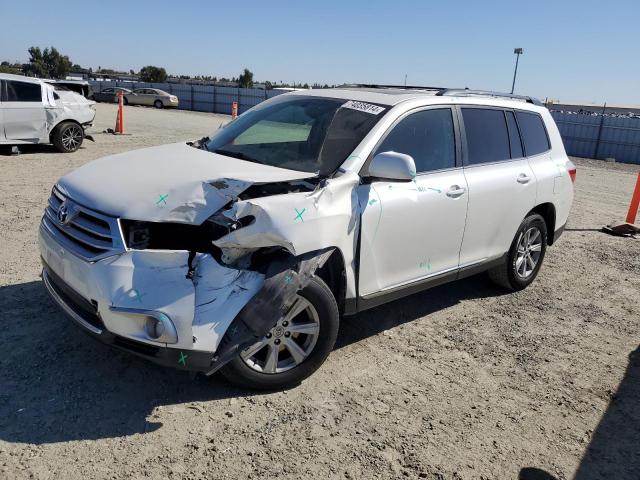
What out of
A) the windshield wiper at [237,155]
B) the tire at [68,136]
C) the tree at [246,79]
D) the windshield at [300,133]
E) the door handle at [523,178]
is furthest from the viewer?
the tree at [246,79]

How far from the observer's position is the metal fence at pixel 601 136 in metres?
23.1

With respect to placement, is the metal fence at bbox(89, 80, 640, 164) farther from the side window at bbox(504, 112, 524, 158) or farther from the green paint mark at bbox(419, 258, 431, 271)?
the green paint mark at bbox(419, 258, 431, 271)

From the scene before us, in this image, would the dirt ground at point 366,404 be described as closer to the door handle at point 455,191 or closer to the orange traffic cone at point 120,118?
the door handle at point 455,191

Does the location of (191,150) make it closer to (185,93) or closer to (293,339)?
(293,339)

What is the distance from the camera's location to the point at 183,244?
315cm

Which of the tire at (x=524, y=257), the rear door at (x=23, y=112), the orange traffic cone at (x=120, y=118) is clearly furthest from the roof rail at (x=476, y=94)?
the orange traffic cone at (x=120, y=118)

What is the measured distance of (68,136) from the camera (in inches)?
480

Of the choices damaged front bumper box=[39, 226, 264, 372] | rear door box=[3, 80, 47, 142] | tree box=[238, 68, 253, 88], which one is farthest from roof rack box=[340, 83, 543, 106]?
tree box=[238, 68, 253, 88]

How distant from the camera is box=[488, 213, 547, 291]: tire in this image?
534 centimetres

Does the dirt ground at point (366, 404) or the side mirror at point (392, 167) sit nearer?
the dirt ground at point (366, 404)

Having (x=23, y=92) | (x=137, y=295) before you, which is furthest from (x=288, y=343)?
(x=23, y=92)

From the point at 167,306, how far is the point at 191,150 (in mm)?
1774

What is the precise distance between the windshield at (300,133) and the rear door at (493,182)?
1.07m

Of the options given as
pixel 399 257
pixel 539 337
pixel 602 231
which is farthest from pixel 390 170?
pixel 602 231
